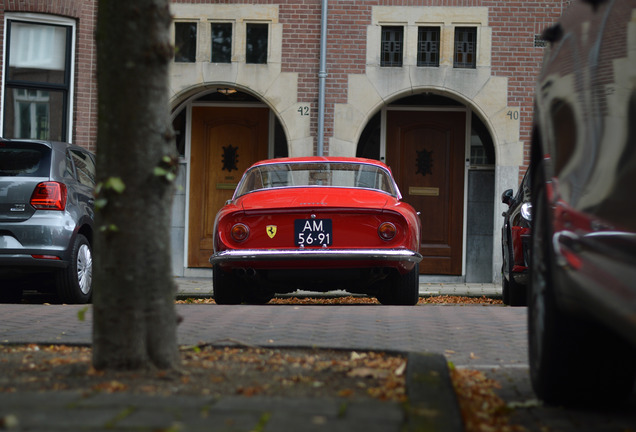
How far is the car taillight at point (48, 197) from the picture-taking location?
8867 millimetres

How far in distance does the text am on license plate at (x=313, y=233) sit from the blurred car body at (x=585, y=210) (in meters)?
3.94

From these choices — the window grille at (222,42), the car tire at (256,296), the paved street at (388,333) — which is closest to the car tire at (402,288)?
the paved street at (388,333)

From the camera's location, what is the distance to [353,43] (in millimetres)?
15359

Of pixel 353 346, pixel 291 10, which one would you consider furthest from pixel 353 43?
pixel 353 346

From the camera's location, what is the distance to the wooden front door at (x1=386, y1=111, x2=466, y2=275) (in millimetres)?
15961

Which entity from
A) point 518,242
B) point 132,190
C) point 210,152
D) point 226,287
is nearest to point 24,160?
point 226,287

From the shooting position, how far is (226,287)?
878 centimetres

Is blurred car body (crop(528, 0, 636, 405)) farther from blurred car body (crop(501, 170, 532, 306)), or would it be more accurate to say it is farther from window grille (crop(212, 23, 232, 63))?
window grille (crop(212, 23, 232, 63))

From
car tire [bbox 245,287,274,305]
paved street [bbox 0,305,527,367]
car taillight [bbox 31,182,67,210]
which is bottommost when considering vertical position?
car tire [bbox 245,287,274,305]

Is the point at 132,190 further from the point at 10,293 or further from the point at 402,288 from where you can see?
the point at 10,293

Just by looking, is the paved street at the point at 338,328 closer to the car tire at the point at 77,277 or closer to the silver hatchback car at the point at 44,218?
the silver hatchback car at the point at 44,218

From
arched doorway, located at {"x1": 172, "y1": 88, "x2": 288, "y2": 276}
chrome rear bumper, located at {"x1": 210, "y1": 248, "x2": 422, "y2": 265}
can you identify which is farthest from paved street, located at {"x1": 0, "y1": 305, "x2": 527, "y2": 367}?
arched doorway, located at {"x1": 172, "y1": 88, "x2": 288, "y2": 276}

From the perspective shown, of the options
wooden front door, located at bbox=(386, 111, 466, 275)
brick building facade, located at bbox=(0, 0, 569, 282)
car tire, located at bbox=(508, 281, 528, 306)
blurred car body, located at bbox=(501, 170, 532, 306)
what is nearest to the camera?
blurred car body, located at bbox=(501, 170, 532, 306)

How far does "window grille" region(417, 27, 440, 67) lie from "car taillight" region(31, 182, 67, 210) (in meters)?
7.77
